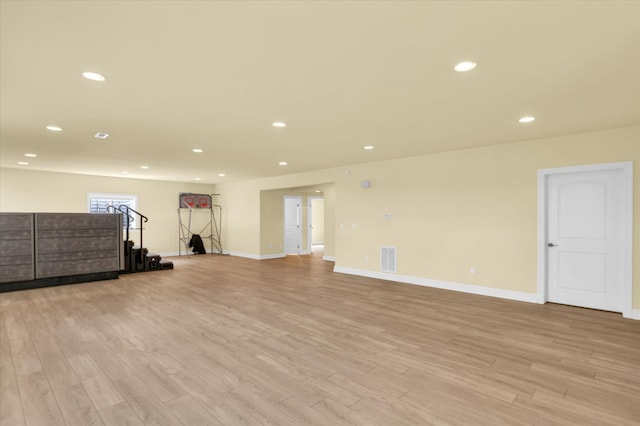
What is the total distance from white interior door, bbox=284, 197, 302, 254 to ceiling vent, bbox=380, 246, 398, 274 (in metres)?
4.96

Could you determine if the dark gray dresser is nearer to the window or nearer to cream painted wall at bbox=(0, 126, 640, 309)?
the window

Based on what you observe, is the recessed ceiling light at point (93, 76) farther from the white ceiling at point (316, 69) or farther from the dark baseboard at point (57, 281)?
the dark baseboard at point (57, 281)

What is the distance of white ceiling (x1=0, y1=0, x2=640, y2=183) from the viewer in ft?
6.35

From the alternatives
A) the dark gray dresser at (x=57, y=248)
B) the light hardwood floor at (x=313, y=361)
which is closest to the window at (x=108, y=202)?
the dark gray dresser at (x=57, y=248)

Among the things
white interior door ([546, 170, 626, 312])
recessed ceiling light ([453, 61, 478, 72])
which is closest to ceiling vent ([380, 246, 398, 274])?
white interior door ([546, 170, 626, 312])

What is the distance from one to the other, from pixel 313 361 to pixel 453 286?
3.74 metres

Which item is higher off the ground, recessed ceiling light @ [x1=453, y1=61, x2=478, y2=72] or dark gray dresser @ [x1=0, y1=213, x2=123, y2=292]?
recessed ceiling light @ [x1=453, y1=61, x2=478, y2=72]

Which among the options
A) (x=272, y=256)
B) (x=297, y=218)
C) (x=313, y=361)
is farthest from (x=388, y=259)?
(x=297, y=218)

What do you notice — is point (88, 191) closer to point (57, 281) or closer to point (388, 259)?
point (57, 281)

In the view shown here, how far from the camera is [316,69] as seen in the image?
265 centimetres

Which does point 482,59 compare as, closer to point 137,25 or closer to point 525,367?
point 137,25

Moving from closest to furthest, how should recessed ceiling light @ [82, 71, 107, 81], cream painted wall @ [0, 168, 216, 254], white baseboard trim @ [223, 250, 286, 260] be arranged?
1. recessed ceiling light @ [82, 71, 107, 81]
2. cream painted wall @ [0, 168, 216, 254]
3. white baseboard trim @ [223, 250, 286, 260]

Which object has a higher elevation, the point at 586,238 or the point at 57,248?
the point at 586,238

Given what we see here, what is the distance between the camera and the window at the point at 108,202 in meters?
9.55
